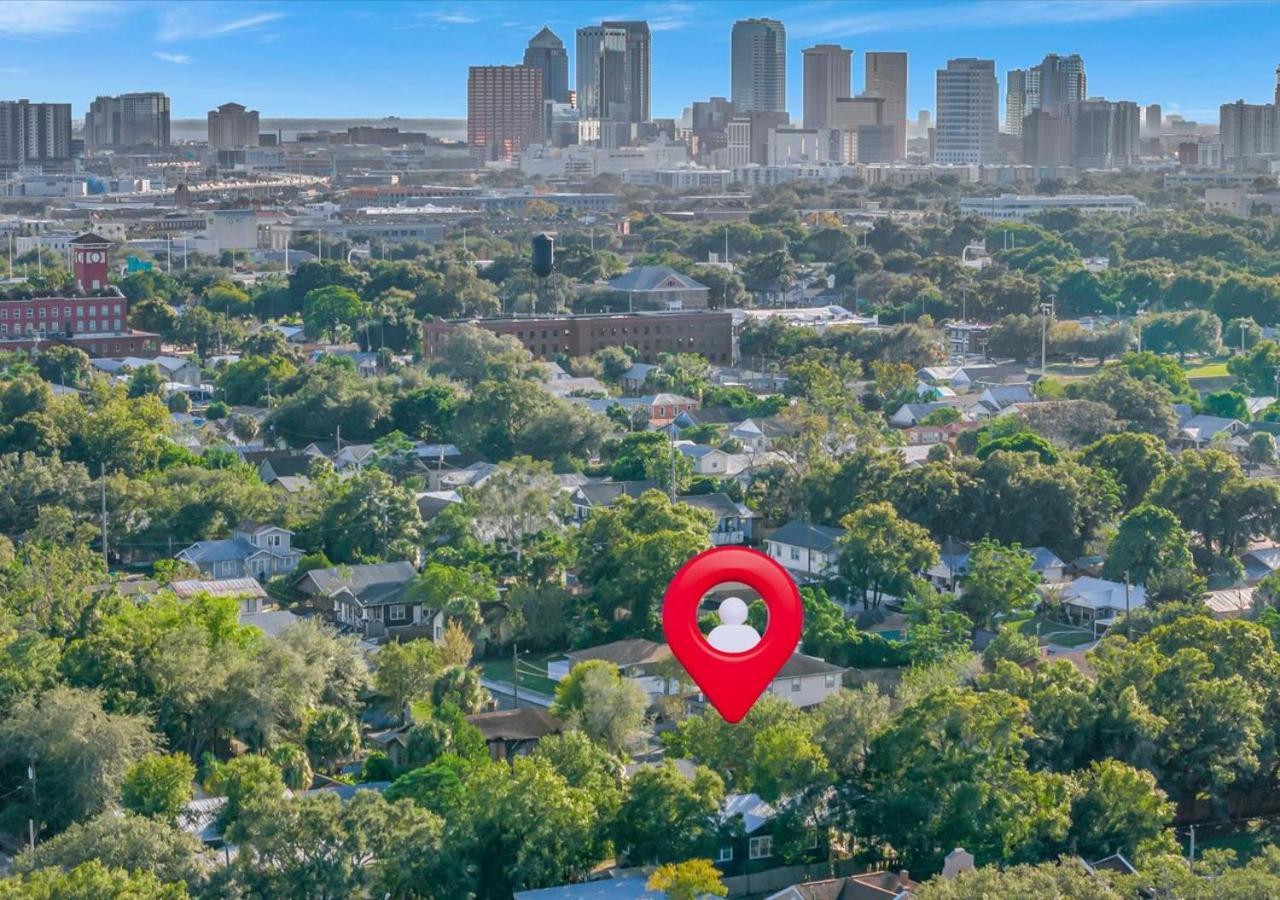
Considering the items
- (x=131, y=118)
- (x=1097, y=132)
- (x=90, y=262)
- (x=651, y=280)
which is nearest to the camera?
(x=90, y=262)

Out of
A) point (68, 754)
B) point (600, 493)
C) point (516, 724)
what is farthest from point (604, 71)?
point (68, 754)

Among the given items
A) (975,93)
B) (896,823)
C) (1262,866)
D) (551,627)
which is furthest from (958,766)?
(975,93)

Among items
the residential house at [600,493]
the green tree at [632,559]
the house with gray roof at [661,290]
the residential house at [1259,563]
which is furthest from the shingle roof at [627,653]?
the house with gray roof at [661,290]

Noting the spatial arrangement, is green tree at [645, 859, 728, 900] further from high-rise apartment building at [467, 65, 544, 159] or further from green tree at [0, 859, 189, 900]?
high-rise apartment building at [467, 65, 544, 159]

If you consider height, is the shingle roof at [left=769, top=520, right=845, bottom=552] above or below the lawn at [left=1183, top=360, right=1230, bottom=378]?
below

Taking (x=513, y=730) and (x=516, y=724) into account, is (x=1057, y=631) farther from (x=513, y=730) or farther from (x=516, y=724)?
(x=513, y=730)

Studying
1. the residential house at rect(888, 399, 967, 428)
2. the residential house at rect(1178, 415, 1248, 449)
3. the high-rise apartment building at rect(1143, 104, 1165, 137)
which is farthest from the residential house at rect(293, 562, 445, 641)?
the high-rise apartment building at rect(1143, 104, 1165, 137)

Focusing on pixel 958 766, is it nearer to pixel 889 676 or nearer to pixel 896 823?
pixel 896 823

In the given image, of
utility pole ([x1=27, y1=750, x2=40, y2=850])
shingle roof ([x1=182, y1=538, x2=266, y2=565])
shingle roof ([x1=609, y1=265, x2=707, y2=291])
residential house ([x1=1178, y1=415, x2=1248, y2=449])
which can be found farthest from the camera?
shingle roof ([x1=609, y1=265, x2=707, y2=291])
